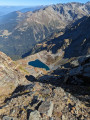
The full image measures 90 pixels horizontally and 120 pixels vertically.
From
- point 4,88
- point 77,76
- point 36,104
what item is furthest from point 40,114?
point 77,76

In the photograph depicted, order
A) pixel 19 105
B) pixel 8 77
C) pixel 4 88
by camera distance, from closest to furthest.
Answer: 1. pixel 19 105
2. pixel 4 88
3. pixel 8 77

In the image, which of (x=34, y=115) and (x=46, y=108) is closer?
(x=34, y=115)

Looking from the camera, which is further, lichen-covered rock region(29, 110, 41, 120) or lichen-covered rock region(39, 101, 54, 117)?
lichen-covered rock region(39, 101, 54, 117)

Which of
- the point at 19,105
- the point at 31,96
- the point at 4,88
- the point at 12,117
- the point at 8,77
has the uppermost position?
the point at 8,77

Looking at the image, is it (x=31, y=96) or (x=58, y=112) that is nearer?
(x=58, y=112)

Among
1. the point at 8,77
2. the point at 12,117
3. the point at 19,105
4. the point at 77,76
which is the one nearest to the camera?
the point at 12,117

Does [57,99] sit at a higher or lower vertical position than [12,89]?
lower

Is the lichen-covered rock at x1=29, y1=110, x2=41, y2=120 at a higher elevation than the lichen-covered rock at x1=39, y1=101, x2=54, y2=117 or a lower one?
lower

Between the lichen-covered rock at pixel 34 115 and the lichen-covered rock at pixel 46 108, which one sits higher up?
the lichen-covered rock at pixel 46 108

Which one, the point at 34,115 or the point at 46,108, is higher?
the point at 46,108

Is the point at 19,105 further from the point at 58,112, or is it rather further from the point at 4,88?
the point at 4,88

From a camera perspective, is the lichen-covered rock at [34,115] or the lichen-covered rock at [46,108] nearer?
the lichen-covered rock at [34,115]
